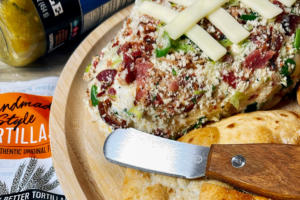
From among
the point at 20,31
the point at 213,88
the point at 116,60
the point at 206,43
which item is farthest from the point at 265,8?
the point at 20,31

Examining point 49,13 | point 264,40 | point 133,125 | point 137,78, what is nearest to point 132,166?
point 133,125

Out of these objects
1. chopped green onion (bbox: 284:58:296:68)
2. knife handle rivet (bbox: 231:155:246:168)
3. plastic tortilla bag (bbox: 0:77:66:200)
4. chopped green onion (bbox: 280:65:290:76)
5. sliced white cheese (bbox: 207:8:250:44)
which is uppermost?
sliced white cheese (bbox: 207:8:250:44)

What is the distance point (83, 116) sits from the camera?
2.60 m

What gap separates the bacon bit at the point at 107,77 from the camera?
2238 millimetres

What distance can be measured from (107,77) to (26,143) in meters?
0.89

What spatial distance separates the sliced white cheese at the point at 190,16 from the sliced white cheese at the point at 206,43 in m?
0.04

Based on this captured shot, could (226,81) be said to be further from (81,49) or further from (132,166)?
(81,49)

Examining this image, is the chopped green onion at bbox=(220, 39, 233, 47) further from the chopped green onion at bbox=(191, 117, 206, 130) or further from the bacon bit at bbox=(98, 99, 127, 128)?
the bacon bit at bbox=(98, 99, 127, 128)

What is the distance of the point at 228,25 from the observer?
2229mm

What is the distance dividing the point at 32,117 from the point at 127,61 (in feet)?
3.32

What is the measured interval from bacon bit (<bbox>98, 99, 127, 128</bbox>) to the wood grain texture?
0.84ft

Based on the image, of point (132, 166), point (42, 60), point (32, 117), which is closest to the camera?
point (132, 166)

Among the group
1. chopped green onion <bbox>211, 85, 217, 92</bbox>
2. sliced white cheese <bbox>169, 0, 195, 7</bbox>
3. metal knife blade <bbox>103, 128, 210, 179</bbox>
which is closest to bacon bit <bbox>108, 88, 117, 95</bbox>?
metal knife blade <bbox>103, 128, 210, 179</bbox>

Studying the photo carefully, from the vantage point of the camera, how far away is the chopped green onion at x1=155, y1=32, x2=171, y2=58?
2195 millimetres
